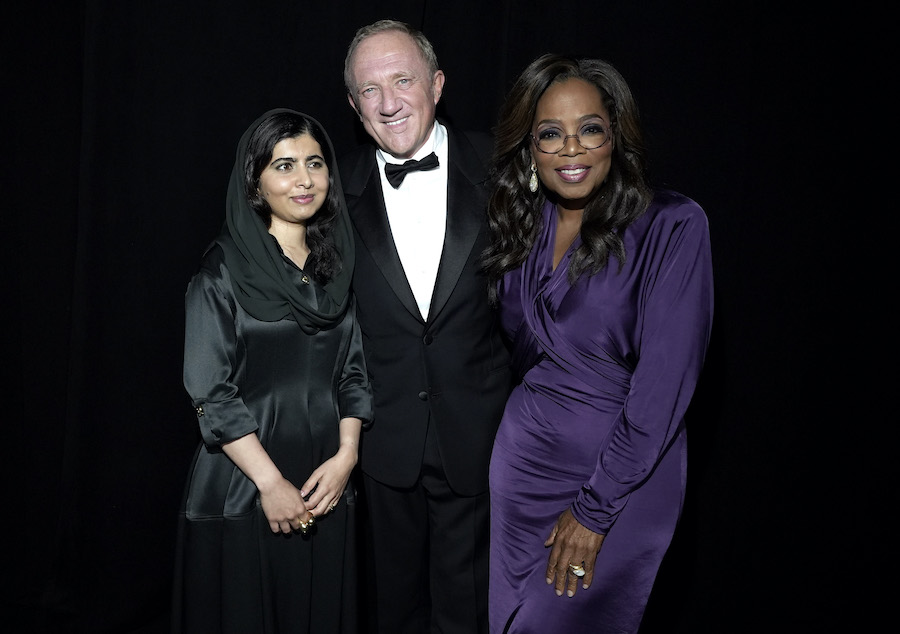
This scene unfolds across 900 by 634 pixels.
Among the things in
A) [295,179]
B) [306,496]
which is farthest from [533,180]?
[306,496]

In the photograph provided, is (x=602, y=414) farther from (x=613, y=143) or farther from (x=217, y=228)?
(x=217, y=228)

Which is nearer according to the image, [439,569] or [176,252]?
[439,569]

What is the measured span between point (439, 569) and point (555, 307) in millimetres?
939

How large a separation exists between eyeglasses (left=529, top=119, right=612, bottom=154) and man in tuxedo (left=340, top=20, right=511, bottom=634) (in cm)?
35

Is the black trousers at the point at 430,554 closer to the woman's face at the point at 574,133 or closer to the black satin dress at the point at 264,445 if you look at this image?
the black satin dress at the point at 264,445

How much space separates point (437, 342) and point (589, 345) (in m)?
0.45

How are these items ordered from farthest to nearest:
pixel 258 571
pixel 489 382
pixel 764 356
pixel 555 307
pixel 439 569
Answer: pixel 764 356, pixel 439 569, pixel 489 382, pixel 258 571, pixel 555 307

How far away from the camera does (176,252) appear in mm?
2424

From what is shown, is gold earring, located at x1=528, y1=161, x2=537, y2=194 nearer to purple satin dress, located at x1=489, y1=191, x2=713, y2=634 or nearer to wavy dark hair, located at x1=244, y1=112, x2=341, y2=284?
purple satin dress, located at x1=489, y1=191, x2=713, y2=634

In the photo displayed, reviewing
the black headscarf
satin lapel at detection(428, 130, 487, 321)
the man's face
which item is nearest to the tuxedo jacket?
satin lapel at detection(428, 130, 487, 321)

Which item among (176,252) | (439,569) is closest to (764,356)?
(439,569)

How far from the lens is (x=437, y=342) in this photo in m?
2.02

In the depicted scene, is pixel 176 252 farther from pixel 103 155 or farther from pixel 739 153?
pixel 739 153

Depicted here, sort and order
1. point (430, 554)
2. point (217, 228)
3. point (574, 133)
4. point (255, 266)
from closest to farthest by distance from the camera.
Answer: point (574, 133), point (255, 266), point (430, 554), point (217, 228)
